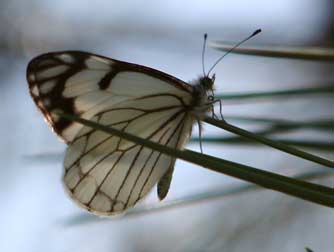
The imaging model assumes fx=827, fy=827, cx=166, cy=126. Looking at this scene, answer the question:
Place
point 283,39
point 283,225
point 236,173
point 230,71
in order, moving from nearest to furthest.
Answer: point 236,173, point 283,225, point 230,71, point 283,39

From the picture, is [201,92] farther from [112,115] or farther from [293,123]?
[293,123]

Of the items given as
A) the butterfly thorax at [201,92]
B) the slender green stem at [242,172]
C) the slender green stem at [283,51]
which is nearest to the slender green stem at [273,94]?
the slender green stem at [283,51]

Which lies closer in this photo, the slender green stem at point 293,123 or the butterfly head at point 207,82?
the slender green stem at point 293,123

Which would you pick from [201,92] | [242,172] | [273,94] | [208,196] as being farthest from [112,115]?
[242,172]

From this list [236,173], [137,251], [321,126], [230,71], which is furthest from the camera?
[230,71]

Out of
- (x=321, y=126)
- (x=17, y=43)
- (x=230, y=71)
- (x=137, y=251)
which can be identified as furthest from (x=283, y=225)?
(x=17, y=43)

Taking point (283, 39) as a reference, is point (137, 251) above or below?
below

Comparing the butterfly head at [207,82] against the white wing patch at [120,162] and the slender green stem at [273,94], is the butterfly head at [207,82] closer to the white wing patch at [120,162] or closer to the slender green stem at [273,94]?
the white wing patch at [120,162]

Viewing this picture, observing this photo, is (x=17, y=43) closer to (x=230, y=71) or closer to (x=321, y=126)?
(x=230, y=71)

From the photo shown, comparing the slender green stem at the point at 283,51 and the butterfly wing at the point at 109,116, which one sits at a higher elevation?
the slender green stem at the point at 283,51
